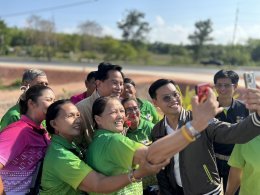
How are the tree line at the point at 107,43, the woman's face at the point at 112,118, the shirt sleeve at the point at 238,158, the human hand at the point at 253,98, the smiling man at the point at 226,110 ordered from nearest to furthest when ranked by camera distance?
1. the human hand at the point at 253,98
2. the woman's face at the point at 112,118
3. the shirt sleeve at the point at 238,158
4. the smiling man at the point at 226,110
5. the tree line at the point at 107,43

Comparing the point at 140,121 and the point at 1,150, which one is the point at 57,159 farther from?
the point at 140,121

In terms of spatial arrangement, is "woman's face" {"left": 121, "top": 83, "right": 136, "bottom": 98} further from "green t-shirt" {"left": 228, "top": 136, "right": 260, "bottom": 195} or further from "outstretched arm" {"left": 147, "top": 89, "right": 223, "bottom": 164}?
"outstretched arm" {"left": 147, "top": 89, "right": 223, "bottom": 164}

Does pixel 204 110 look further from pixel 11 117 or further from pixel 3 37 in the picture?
pixel 3 37

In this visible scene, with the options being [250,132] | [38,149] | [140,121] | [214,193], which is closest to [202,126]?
[250,132]

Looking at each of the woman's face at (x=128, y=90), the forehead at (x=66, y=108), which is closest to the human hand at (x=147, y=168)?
the forehead at (x=66, y=108)

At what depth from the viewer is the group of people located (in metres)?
2.10

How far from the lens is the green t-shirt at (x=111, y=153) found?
225cm

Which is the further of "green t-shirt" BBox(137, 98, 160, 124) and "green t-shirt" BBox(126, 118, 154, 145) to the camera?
"green t-shirt" BBox(137, 98, 160, 124)

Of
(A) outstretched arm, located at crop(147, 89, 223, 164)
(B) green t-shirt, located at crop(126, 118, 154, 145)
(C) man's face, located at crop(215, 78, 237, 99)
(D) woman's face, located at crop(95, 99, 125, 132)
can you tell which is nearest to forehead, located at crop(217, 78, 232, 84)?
(C) man's face, located at crop(215, 78, 237, 99)

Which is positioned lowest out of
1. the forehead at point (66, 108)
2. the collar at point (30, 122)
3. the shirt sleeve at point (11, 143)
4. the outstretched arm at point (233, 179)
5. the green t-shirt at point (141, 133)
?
the outstretched arm at point (233, 179)

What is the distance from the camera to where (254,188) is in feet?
8.52

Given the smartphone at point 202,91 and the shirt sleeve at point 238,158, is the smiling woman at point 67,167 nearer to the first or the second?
the smartphone at point 202,91

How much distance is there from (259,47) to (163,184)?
52266mm

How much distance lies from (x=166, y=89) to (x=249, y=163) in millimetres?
873
